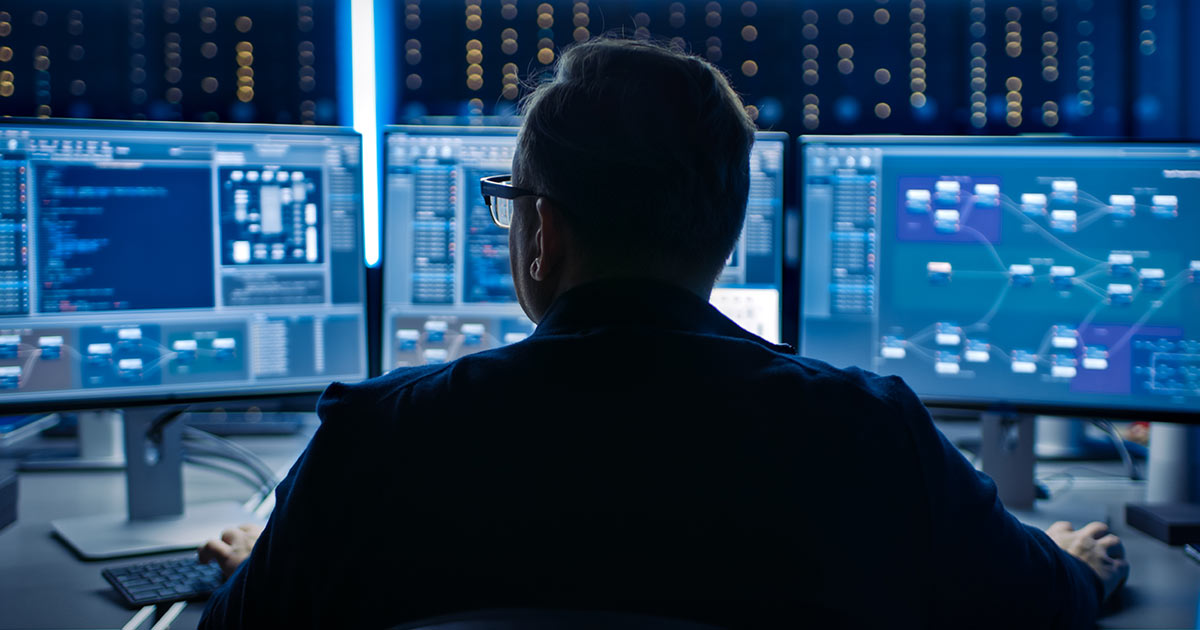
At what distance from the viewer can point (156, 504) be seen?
1338 millimetres

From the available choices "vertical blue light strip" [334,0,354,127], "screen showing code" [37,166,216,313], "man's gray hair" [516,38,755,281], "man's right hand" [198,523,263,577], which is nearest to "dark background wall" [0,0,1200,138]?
"vertical blue light strip" [334,0,354,127]

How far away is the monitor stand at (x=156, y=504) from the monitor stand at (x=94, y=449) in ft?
0.91

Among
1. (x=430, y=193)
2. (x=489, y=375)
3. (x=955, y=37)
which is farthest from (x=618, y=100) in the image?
(x=955, y=37)

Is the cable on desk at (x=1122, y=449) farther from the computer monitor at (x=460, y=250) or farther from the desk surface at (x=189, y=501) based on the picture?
the computer monitor at (x=460, y=250)

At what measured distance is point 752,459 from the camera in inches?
26.3

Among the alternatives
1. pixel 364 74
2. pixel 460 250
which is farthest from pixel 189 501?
pixel 364 74

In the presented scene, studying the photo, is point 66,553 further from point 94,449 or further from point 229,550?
point 94,449

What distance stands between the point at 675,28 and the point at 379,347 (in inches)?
95.1

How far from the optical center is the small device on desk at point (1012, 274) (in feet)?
4.26

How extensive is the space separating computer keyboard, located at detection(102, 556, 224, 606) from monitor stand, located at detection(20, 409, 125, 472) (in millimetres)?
542

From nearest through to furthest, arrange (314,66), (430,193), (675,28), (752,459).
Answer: (752,459)
(430,193)
(314,66)
(675,28)

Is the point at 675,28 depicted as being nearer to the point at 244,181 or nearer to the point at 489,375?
the point at 244,181

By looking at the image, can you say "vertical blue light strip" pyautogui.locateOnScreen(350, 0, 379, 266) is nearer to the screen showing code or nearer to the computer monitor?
the computer monitor

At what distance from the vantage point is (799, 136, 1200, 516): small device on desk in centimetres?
130
